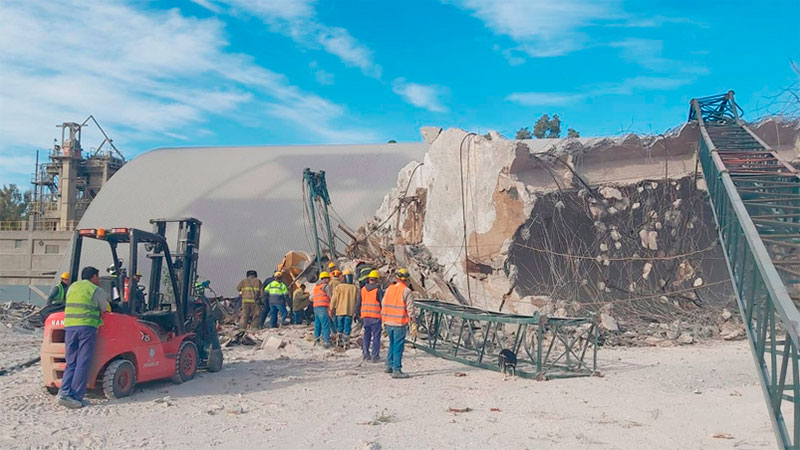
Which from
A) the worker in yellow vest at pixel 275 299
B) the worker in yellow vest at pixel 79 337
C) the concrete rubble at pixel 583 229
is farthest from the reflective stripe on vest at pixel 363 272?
the worker in yellow vest at pixel 79 337

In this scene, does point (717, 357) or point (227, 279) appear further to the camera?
point (227, 279)

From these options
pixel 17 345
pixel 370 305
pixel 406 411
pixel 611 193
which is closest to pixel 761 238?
pixel 406 411

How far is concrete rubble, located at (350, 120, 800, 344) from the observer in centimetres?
1401

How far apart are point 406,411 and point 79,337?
357 centimetres

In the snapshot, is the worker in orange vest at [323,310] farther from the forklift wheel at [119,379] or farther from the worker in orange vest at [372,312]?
the forklift wheel at [119,379]

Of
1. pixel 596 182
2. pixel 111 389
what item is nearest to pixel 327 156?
pixel 596 182

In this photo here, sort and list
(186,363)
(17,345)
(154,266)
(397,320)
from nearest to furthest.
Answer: (186,363)
(154,266)
(397,320)
(17,345)

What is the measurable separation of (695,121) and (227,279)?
14580 millimetres

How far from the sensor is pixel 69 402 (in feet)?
23.1

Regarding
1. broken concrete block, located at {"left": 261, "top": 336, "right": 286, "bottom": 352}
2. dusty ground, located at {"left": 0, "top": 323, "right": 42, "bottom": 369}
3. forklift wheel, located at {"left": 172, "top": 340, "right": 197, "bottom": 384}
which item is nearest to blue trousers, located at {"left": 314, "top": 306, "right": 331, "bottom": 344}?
broken concrete block, located at {"left": 261, "top": 336, "right": 286, "bottom": 352}

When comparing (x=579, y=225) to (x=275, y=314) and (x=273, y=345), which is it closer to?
(x=273, y=345)

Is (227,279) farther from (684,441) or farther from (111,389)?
(684,441)

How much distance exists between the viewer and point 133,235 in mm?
7938

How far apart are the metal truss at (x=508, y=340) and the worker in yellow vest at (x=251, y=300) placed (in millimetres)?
4910
